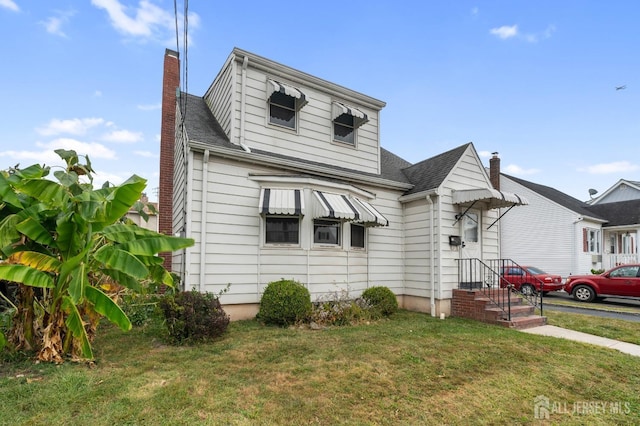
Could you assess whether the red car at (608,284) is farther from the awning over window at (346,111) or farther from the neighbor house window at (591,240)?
the awning over window at (346,111)

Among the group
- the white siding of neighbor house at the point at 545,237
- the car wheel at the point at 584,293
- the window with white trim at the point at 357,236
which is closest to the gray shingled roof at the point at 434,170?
the window with white trim at the point at 357,236

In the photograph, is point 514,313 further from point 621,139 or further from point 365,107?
point 621,139

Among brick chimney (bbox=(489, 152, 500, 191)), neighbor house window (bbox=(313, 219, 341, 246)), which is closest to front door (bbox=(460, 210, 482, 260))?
neighbor house window (bbox=(313, 219, 341, 246))

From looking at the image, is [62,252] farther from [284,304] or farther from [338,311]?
[338,311]

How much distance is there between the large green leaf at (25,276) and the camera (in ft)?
15.2

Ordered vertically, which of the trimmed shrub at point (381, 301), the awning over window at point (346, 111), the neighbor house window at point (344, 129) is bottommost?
the trimmed shrub at point (381, 301)

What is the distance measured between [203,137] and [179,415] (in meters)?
6.79

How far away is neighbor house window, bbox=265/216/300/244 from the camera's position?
30.2ft

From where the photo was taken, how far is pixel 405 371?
5336mm

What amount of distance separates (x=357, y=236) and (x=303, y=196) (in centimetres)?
269

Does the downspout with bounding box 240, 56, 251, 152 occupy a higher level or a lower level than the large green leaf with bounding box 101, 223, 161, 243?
higher

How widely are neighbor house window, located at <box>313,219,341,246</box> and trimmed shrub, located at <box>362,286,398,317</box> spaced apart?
6.17 feet

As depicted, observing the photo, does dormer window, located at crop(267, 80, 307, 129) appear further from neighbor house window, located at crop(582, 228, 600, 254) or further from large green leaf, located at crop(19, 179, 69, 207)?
neighbor house window, located at crop(582, 228, 600, 254)

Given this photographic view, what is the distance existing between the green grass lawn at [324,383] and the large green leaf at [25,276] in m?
1.39
